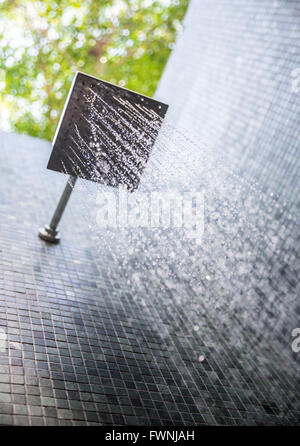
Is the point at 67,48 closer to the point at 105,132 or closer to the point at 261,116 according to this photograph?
the point at 261,116

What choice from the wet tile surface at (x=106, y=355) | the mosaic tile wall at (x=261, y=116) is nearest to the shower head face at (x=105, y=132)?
the wet tile surface at (x=106, y=355)

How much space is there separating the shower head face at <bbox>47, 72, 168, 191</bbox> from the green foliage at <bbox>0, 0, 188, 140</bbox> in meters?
4.64

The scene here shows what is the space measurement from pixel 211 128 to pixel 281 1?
1.24 metres

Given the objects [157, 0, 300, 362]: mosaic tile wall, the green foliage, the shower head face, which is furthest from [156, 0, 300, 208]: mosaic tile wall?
the green foliage

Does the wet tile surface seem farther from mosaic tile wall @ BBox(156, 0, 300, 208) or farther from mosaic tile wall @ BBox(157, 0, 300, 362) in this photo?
mosaic tile wall @ BBox(156, 0, 300, 208)

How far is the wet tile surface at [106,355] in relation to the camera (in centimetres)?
186

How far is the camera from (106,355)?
2.23 metres

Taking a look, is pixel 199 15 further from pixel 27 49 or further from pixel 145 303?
pixel 145 303

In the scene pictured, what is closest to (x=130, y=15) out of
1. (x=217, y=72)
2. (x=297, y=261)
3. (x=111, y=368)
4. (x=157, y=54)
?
(x=157, y=54)

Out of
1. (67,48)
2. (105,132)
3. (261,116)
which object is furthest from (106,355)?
(67,48)

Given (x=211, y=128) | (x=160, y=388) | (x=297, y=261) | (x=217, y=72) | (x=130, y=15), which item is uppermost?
(x=130, y=15)

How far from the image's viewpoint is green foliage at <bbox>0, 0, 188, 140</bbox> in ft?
22.2

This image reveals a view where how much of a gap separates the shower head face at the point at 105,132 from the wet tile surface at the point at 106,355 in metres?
0.62
